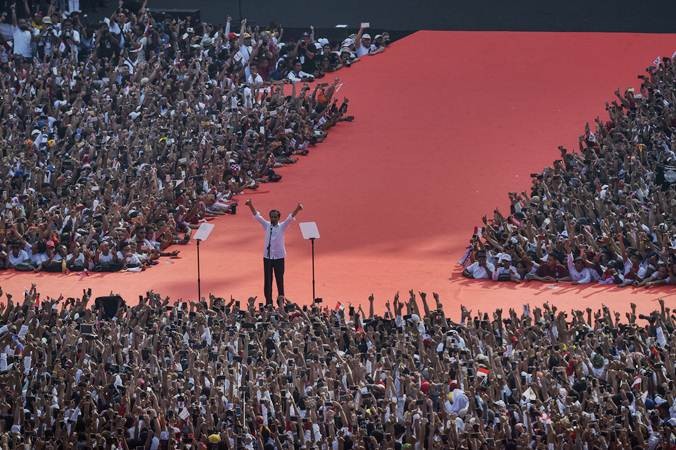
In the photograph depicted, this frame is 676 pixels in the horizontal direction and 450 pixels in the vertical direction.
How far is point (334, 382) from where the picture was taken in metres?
17.5

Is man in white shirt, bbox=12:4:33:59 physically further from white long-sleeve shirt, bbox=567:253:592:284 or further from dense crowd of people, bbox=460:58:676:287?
white long-sleeve shirt, bbox=567:253:592:284

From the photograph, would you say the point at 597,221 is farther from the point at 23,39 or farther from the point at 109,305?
the point at 23,39

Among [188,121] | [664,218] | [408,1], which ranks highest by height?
[408,1]

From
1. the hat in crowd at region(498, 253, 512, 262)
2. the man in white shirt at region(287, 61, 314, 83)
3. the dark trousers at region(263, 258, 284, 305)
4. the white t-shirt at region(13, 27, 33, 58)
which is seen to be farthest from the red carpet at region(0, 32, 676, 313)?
the white t-shirt at region(13, 27, 33, 58)

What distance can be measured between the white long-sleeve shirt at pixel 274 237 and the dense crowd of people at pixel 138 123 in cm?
343

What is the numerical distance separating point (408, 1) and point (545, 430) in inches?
888

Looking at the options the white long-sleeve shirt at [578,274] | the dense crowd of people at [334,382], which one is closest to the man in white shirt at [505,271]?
the white long-sleeve shirt at [578,274]

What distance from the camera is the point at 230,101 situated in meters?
32.2

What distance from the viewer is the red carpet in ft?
81.8

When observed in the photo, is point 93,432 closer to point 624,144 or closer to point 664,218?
point 664,218

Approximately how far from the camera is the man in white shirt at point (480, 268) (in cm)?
2478

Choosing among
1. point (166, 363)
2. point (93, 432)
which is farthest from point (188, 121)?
point (93, 432)

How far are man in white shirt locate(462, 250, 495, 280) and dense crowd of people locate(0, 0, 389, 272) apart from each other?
484 cm

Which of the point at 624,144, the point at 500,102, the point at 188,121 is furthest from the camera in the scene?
the point at 500,102
